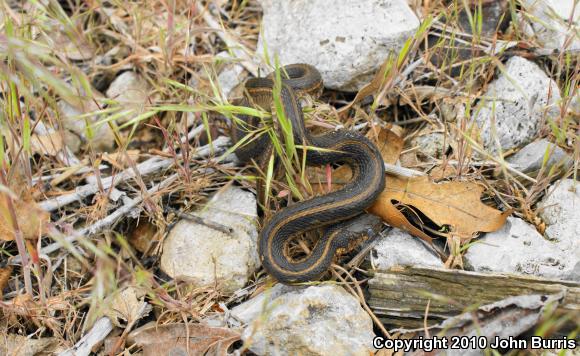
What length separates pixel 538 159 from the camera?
4.16 m

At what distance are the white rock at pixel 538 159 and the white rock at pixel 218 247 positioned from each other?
2.12 meters

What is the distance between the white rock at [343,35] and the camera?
4.70 meters

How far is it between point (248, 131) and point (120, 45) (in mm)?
1998

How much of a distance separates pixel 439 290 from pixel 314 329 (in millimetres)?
866

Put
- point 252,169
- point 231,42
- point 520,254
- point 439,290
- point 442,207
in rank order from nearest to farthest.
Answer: point 439,290, point 520,254, point 442,207, point 252,169, point 231,42

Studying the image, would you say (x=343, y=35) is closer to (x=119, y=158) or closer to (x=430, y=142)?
(x=430, y=142)

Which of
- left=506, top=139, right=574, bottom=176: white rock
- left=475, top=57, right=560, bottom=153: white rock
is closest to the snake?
left=475, top=57, right=560, bottom=153: white rock

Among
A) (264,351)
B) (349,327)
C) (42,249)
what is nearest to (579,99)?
(349,327)

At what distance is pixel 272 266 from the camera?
392cm

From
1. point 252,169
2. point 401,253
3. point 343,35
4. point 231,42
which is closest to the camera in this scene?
point 401,253

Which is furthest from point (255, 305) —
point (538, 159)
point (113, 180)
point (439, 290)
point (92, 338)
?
point (538, 159)

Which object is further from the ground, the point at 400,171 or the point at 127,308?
the point at 400,171

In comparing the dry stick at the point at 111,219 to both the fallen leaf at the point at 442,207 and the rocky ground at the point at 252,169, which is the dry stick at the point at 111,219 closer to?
the rocky ground at the point at 252,169

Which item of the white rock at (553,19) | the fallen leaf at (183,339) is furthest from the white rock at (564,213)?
the fallen leaf at (183,339)
